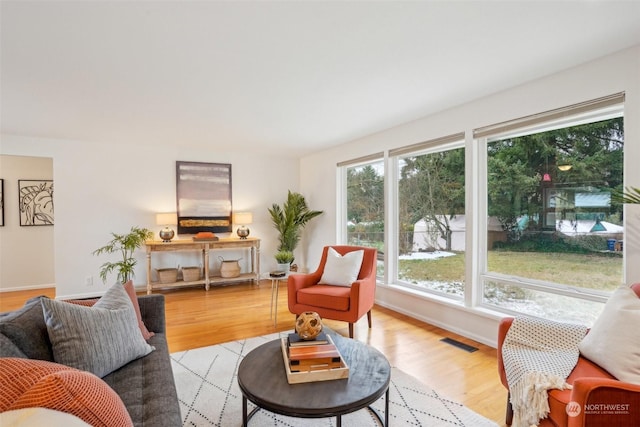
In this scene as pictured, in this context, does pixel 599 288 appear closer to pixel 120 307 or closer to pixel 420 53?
pixel 420 53

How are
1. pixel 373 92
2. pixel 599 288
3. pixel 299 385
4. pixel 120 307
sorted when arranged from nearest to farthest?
pixel 299 385
pixel 120 307
pixel 599 288
pixel 373 92

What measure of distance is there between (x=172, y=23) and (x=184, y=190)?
12.6 ft

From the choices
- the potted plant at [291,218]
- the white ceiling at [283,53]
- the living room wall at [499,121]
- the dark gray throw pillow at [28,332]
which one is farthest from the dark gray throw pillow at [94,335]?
the potted plant at [291,218]

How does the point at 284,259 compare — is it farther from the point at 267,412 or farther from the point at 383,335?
the point at 267,412

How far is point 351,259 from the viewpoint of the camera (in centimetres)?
341

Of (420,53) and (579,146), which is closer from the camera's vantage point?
(420,53)

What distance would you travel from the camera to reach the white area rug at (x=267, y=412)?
73.3 inches

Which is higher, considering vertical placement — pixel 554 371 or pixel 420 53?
pixel 420 53

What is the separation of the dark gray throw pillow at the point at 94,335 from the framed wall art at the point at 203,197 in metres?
3.75

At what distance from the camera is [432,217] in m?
3.73

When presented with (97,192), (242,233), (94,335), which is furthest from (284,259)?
(94,335)

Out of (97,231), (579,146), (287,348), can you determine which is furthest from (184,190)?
(579,146)

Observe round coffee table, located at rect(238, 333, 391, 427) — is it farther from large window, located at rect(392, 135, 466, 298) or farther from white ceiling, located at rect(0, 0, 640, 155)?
large window, located at rect(392, 135, 466, 298)

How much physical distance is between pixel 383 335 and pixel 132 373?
7.43 ft
